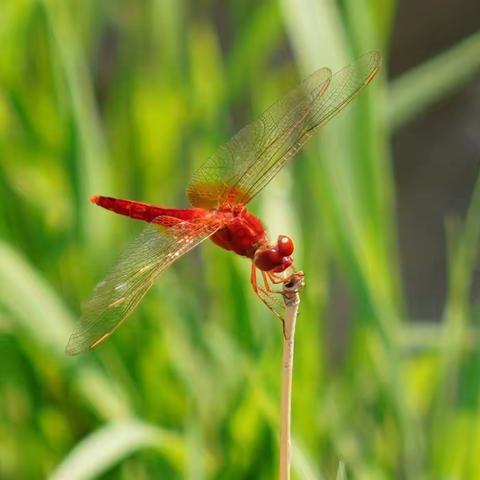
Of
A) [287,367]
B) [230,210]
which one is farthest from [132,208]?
[287,367]

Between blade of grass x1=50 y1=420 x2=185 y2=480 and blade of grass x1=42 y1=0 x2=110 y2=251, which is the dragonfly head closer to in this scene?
blade of grass x1=50 y1=420 x2=185 y2=480

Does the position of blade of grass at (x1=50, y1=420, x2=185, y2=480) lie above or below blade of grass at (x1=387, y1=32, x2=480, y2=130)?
below

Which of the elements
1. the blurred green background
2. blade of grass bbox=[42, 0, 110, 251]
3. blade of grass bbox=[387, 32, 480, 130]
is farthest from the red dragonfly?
blade of grass bbox=[387, 32, 480, 130]

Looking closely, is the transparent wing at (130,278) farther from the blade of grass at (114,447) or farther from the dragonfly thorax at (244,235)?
the blade of grass at (114,447)

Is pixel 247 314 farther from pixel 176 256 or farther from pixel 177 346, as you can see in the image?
pixel 176 256

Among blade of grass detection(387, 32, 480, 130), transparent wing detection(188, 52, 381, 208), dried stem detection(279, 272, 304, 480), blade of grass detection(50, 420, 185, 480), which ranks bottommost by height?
blade of grass detection(50, 420, 185, 480)

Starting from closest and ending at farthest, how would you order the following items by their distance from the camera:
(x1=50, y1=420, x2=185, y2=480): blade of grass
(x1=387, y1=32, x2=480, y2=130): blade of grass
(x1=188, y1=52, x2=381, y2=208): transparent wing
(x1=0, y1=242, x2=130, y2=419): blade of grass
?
1. (x1=188, y1=52, x2=381, y2=208): transparent wing
2. (x1=50, y1=420, x2=185, y2=480): blade of grass
3. (x1=0, y1=242, x2=130, y2=419): blade of grass
4. (x1=387, y1=32, x2=480, y2=130): blade of grass

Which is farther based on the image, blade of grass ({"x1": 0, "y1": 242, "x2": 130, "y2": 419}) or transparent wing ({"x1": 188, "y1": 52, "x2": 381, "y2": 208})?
blade of grass ({"x1": 0, "y1": 242, "x2": 130, "y2": 419})

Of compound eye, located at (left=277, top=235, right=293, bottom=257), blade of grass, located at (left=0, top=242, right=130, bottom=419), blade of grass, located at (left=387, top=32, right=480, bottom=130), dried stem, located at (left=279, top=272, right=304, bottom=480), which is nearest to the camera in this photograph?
dried stem, located at (left=279, top=272, right=304, bottom=480)

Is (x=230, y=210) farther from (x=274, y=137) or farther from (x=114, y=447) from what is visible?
(x=114, y=447)
